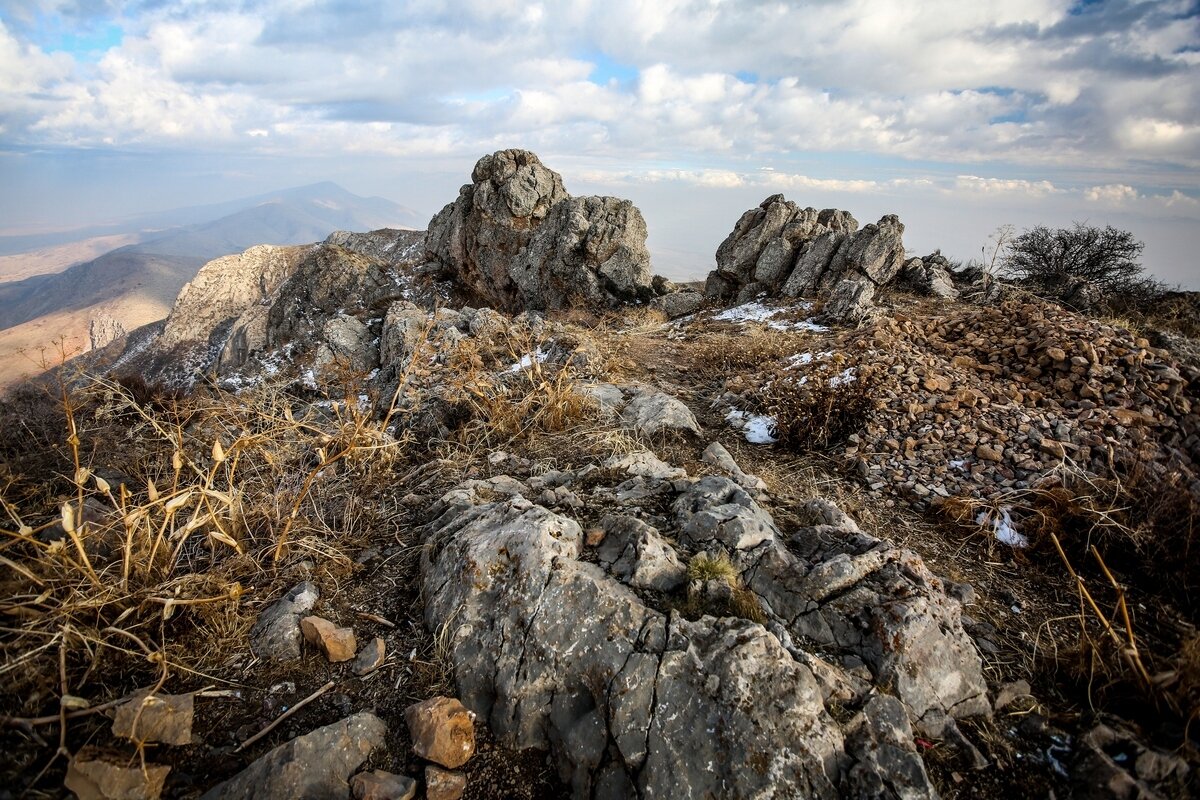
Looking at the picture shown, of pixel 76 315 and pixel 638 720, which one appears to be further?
pixel 76 315

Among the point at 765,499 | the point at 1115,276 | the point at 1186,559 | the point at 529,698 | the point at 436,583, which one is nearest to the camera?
the point at 529,698

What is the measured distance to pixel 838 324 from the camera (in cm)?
1051

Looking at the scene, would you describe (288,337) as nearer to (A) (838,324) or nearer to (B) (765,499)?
(A) (838,324)

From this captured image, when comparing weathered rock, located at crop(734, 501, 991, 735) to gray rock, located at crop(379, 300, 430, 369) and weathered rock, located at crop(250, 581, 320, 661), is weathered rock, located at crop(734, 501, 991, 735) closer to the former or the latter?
weathered rock, located at crop(250, 581, 320, 661)

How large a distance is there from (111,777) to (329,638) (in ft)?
2.50

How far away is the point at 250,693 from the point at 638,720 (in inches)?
65.4

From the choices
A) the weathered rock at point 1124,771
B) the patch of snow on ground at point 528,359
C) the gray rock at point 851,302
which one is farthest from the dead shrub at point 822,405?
the gray rock at point 851,302

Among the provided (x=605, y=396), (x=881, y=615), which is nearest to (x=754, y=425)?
(x=605, y=396)

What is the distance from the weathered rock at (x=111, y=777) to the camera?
5.45ft

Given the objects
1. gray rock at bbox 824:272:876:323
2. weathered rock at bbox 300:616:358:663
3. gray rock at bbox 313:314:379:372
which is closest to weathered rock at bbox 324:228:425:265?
gray rock at bbox 313:314:379:372

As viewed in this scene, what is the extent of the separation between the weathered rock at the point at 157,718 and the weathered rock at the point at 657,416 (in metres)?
3.47

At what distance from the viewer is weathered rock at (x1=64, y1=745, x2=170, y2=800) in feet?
5.45

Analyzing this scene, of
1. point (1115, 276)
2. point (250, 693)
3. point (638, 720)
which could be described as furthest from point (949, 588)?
point (1115, 276)

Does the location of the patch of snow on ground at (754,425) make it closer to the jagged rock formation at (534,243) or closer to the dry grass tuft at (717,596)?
the dry grass tuft at (717,596)
